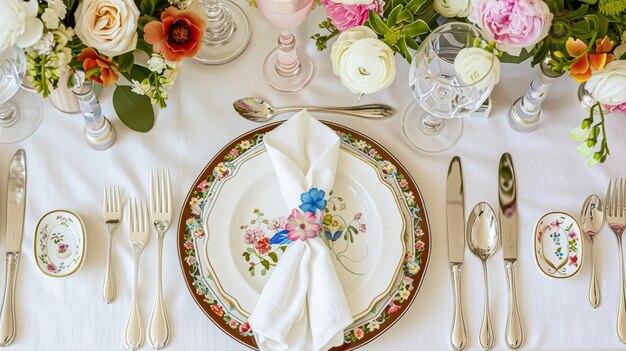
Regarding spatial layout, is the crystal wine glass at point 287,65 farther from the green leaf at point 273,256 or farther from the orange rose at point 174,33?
the green leaf at point 273,256

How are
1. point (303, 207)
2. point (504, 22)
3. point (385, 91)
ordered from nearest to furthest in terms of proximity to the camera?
1. point (504, 22)
2. point (303, 207)
3. point (385, 91)

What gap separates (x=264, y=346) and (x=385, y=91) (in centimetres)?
46

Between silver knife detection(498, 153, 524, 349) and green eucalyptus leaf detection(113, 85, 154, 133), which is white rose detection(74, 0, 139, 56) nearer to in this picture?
green eucalyptus leaf detection(113, 85, 154, 133)

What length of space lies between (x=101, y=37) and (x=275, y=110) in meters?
0.34

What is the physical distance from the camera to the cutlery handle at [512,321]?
2.83 feet

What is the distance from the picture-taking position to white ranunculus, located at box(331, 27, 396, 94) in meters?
0.78

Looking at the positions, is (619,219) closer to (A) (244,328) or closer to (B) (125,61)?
(A) (244,328)

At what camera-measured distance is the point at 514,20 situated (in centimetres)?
71

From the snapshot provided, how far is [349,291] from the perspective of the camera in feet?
2.81

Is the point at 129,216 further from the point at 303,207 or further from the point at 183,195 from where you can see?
the point at 303,207

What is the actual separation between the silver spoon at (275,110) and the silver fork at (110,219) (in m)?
0.24

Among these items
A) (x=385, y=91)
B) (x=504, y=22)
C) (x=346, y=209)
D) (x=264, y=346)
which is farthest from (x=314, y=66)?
(x=264, y=346)

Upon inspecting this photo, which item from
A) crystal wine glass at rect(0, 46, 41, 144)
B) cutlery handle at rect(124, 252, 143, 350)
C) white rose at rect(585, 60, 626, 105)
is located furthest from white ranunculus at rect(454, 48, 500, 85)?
crystal wine glass at rect(0, 46, 41, 144)

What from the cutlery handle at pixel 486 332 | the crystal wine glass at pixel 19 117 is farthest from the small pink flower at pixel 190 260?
the cutlery handle at pixel 486 332
